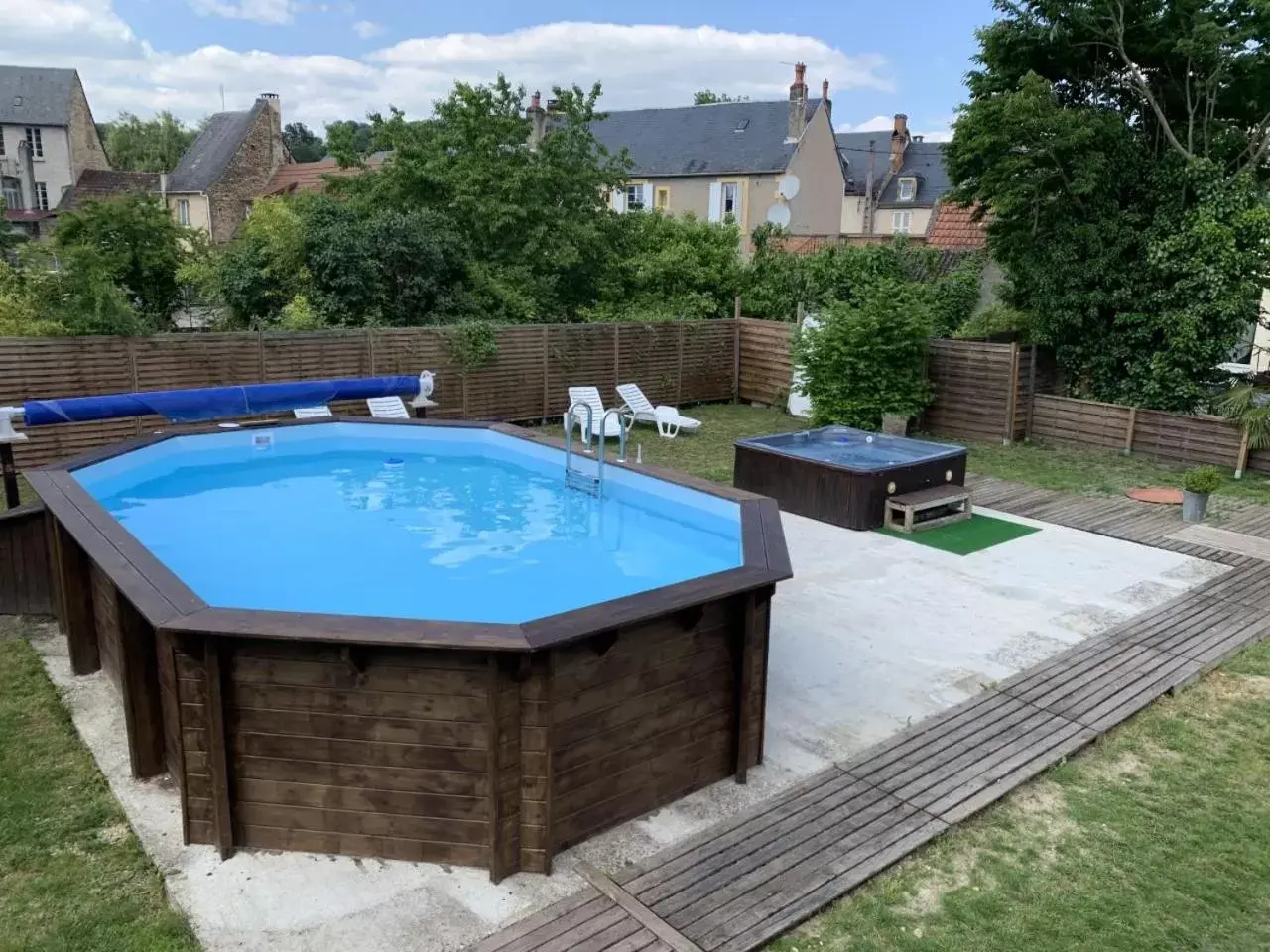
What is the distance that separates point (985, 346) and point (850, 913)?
1174 cm

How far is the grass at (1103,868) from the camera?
4102mm

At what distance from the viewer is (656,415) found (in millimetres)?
14820

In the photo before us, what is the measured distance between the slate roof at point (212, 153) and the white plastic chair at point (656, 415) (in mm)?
28990

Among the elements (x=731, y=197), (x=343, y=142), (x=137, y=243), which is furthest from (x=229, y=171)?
(x=137, y=243)

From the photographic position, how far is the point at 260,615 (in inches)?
168

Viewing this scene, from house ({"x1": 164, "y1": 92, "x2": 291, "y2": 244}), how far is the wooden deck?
3670 centimetres

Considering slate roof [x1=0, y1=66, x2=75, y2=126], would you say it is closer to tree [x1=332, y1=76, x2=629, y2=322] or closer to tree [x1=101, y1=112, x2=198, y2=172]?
tree [x1=101, y1=112, x2=198, y2=172]

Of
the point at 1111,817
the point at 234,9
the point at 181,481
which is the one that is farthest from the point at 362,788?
the point at 234,9

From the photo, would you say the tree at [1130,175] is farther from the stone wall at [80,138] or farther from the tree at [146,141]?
the tree at [146,141]

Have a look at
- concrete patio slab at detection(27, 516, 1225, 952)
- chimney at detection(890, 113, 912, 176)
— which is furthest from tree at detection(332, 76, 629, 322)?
chimney at detection(890, 113, 912, 176)

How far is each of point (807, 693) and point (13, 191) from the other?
1900 inches

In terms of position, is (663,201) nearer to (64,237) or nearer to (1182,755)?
(64,237)

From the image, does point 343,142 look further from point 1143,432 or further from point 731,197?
point 731,197

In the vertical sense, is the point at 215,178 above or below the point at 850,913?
above
